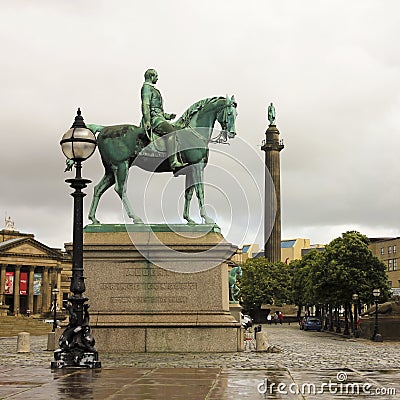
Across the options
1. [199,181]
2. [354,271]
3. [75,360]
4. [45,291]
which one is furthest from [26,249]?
[75,360]

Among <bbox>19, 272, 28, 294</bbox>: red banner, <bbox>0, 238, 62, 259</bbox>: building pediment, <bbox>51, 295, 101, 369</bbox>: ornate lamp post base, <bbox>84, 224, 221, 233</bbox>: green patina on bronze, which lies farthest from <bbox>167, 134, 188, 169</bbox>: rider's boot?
<bbox>19, 272, 28, 294</bbox>: red banner

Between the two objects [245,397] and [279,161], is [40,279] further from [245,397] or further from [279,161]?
[245,397]

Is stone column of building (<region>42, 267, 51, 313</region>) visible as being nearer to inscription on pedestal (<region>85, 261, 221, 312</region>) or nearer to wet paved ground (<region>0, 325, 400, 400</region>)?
inscription on pedestal (<region>85, 261, 221, 312</region>)

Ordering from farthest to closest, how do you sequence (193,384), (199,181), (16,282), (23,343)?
(16,282) → (23,343) → (199,181) → (193,384)

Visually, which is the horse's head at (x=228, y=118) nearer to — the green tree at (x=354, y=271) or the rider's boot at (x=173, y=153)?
the rider's boot at (x=173, y=153)

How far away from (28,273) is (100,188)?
13432 centimetres

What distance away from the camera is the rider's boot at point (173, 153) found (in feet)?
89.5

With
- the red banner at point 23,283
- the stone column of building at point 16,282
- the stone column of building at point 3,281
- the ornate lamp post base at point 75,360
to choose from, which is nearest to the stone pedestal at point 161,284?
the ornate lamp post base at point 75,360

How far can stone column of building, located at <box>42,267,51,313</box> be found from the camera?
15775 cm

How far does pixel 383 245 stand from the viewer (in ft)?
502

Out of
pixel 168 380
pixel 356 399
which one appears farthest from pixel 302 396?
pixel 168 380

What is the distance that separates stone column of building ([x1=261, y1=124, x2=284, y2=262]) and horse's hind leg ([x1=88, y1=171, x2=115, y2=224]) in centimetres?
11814

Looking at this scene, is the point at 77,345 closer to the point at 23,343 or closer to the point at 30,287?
the point at 23,343

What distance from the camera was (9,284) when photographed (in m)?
154
